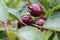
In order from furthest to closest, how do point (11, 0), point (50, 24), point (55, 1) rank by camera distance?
point (11, 0)
point (55, 1)
point (50, 24)

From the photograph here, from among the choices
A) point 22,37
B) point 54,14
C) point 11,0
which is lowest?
point 22,37

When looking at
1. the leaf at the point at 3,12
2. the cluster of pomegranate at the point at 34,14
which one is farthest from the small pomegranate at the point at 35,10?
the leaf at the point at 3,12

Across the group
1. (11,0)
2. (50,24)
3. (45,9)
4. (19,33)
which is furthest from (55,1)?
(11,0)

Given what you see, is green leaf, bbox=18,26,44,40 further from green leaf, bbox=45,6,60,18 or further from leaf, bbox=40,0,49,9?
leaf, bbox=40,0,49,9

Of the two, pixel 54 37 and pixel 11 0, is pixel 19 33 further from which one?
pixel 11 0

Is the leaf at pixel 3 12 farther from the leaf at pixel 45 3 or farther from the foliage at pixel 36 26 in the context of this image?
the leaf at pixel 45 3

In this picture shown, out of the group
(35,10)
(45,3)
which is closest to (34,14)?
(35,10)
